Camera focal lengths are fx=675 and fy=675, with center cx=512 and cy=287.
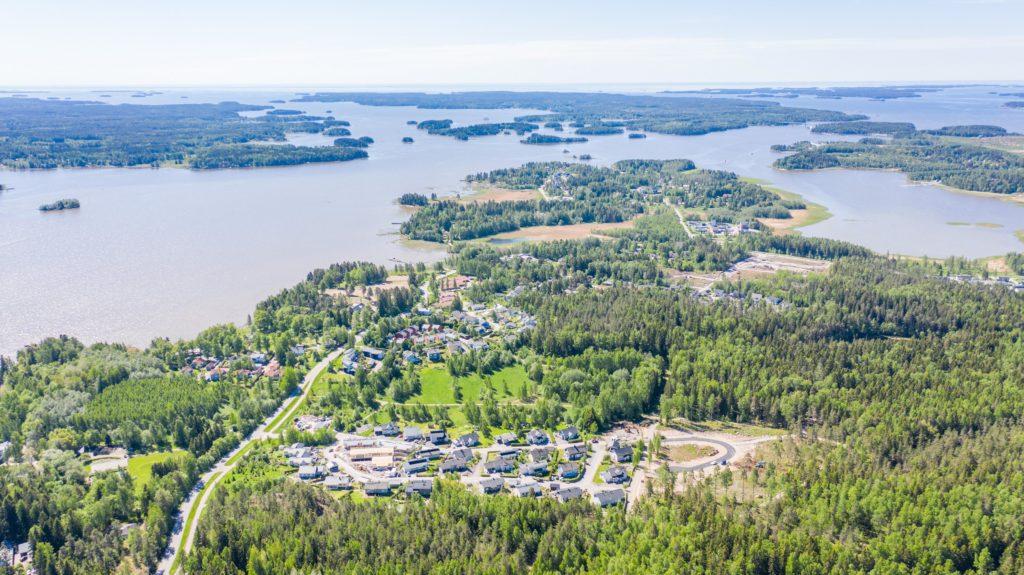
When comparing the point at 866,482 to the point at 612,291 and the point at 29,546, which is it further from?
the point at 29,546

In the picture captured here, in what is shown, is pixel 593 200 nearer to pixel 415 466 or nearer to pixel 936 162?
pixel 415 466

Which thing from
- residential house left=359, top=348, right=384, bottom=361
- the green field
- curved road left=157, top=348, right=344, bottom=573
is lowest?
curved road left=157, top=348, right=344, bottom=573

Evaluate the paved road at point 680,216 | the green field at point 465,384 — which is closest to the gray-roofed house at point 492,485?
the green field at point 465,384

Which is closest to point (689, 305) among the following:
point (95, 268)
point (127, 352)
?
point (127, 352)

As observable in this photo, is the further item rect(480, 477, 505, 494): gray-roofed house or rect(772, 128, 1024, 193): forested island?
rect(772, 128, 1024, 193): forested island

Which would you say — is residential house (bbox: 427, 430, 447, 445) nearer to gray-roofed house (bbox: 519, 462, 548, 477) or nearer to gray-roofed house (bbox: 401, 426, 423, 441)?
gray-roofed house (bbox: 401, 426, 423, 441)

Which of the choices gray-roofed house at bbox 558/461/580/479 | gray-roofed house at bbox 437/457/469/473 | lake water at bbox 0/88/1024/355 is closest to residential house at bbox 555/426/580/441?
gray-roofed house at bbox 558/461/580/479

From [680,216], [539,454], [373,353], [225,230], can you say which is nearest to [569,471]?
[539,454]
